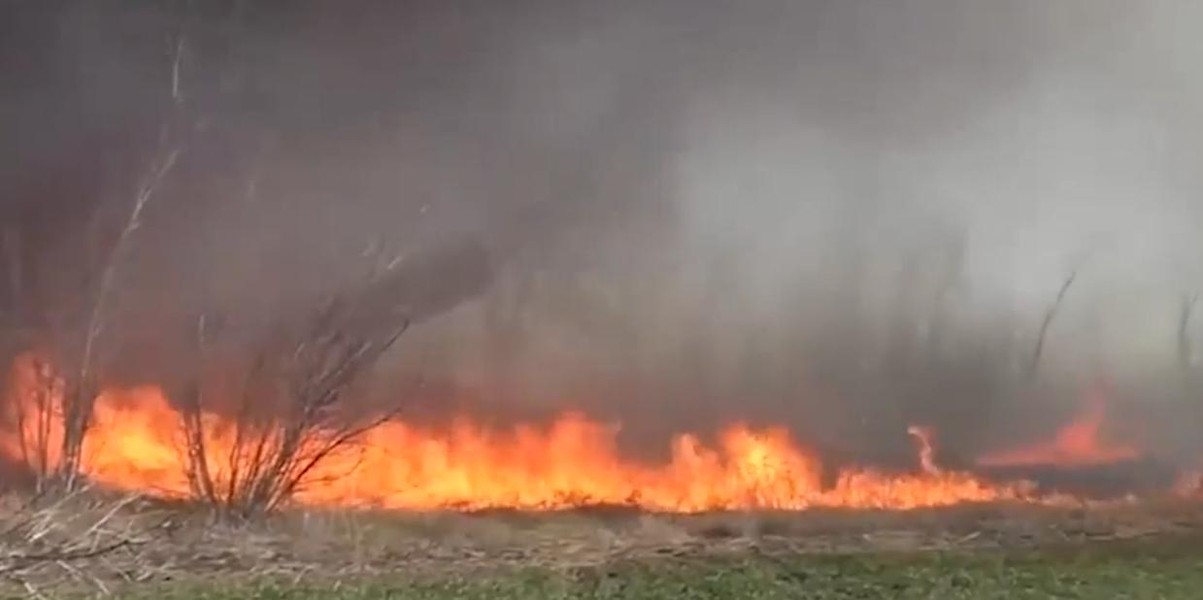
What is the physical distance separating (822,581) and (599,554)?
117 cm

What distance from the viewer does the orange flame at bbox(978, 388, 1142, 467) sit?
27.9 feet

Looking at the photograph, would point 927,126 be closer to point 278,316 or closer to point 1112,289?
point 1112,289

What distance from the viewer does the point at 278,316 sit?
320 inches

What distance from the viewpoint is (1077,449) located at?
8531 millimetres

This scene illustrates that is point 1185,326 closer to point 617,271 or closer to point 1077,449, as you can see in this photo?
point 1077,449

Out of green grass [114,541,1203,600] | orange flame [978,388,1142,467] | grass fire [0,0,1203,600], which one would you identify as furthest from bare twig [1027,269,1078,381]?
green grass [114,541,1203,600]

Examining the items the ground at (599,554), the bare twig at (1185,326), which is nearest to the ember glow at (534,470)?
the ground at (599,554)

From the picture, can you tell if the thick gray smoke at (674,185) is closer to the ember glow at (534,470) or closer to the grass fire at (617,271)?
the grass fire at (617,271)

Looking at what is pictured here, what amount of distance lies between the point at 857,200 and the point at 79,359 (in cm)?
451

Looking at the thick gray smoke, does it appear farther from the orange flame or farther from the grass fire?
the orange flame

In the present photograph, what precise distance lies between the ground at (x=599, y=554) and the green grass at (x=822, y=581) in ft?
0.03

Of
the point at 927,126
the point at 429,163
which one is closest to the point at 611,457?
the point at 429,163

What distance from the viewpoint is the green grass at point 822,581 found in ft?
23.7

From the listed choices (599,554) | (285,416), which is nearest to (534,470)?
(599,554)
